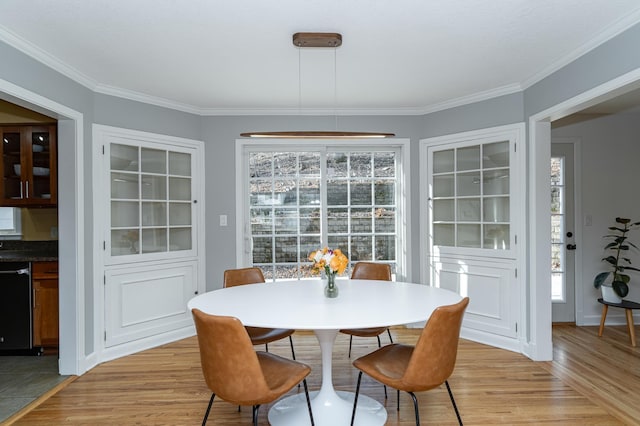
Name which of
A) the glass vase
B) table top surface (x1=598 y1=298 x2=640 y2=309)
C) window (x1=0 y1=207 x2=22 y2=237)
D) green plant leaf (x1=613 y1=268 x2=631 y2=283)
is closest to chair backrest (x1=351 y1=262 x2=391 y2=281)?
the glass vase

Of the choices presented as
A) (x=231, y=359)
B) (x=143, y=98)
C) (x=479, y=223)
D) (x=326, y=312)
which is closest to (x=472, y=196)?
(x=479, y=223)

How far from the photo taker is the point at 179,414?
2.49 m

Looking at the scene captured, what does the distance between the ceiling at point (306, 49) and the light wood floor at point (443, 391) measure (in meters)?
2.42

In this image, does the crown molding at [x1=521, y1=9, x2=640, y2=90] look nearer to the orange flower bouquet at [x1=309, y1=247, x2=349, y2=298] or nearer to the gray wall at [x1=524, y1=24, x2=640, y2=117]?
the gray wall at [x1=524, y1=24, x2=640, y2=117]

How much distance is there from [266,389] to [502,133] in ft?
10.2

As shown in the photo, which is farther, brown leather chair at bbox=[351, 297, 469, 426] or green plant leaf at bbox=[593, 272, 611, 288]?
green plant leaf at bbox=[593, 272, 611, 288]

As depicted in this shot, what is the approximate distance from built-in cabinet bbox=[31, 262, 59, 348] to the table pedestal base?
2334mm

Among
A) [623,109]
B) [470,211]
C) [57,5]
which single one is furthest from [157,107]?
[623,109]

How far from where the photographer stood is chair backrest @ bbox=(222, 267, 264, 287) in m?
3.06

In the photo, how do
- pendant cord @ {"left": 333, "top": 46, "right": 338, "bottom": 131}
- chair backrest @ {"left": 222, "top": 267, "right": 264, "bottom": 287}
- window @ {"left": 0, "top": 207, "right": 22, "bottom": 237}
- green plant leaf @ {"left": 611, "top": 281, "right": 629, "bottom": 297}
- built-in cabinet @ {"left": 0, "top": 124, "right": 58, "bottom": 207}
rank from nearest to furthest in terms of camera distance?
1. pendant cord @ {"left": 333, "top": 46, "right": 338, "bottom": 131}
2. chair backrest @ {"left": 222, "top": 267, "right": 264, "bottom": 287}
3. built-in cabinet @ {"left": 0, "top": 124, "right": 58, "bottom": 207}
4. green plant leaf @ {"left": 611, "top": 281, "right": 629, "bottom": 297}
5. window @ {"left": 0, "top": 207, "right": 22, "bottom": 237}

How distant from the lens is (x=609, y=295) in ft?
12.8

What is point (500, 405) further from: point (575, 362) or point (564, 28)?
point (564, 28)

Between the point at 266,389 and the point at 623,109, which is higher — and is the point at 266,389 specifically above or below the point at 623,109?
below

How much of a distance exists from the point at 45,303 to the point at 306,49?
125 inches
